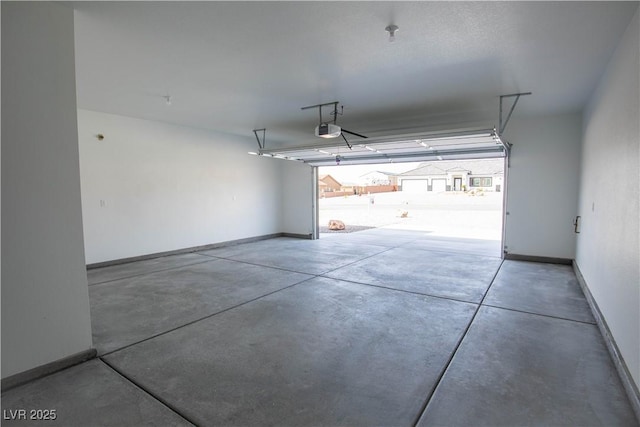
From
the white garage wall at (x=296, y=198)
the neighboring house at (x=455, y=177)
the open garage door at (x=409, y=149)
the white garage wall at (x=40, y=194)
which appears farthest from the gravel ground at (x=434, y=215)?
the white garage wall at (x=40, y=194)

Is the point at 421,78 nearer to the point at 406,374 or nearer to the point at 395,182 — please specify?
the point at 406,374

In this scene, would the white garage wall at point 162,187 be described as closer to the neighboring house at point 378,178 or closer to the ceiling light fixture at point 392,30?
the ceiling light fixture at point 392,30

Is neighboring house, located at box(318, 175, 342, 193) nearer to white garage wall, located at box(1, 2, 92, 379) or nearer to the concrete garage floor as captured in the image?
the concrete garage floor

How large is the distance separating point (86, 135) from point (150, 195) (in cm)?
155

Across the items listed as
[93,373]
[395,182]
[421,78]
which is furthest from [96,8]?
[395,182]

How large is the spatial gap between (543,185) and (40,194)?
7463mm

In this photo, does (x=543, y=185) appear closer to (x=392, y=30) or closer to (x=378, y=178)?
(x=392, y=30)

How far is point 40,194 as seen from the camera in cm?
237

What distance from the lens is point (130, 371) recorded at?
2473mm

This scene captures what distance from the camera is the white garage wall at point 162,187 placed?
5.78 meters

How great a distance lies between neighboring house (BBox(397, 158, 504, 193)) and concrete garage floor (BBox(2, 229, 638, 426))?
77.5 feet

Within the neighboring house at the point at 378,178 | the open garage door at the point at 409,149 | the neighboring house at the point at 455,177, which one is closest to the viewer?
the open garage door at the point at 409,149

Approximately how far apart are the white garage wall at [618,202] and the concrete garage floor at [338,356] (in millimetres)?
359

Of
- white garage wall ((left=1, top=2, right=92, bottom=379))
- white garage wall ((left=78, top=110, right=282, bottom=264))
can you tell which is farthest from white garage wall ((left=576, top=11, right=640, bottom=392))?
white garage wall ((left=78, top=110, right=282, bottom=264))
